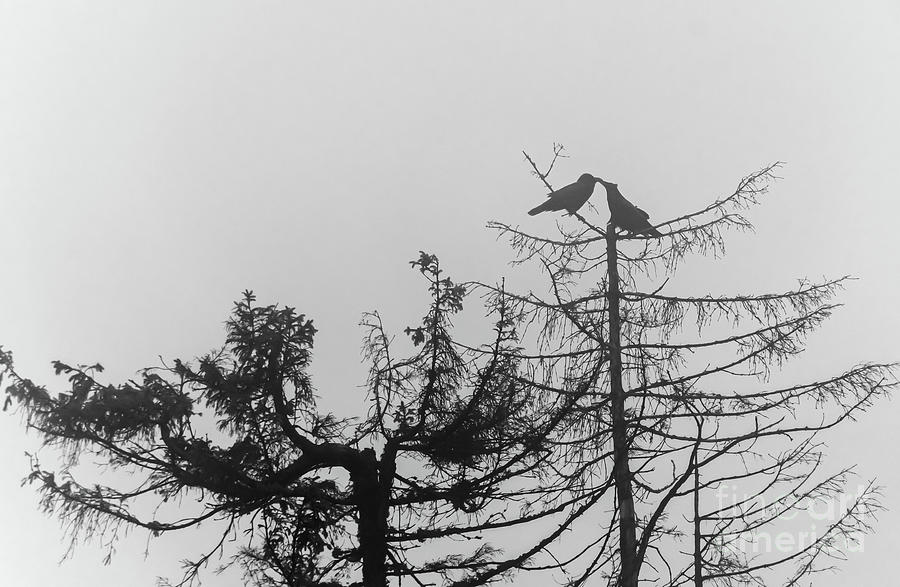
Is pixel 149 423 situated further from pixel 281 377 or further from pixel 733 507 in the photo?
pixel 733 507

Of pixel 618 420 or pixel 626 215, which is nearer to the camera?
pixel 618 420

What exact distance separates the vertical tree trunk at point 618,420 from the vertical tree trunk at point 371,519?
2535 millimetres

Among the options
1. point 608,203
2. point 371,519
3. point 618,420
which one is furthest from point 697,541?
point 608,203

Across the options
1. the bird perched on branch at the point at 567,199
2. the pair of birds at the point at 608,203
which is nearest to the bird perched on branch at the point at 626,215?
the pair of birds at the point at 608,203

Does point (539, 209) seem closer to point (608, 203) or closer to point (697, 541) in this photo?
point (608, 203)

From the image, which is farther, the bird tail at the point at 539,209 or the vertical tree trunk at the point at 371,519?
the bird tail at the point at 539,209

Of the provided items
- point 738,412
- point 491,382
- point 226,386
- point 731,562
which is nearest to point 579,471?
point 491,382

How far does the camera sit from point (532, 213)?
11.2 m

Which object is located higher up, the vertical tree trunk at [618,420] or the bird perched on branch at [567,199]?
the bird perched on branch at [567,199]

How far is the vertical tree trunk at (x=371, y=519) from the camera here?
28.4 ft

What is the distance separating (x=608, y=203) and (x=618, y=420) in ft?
11.0

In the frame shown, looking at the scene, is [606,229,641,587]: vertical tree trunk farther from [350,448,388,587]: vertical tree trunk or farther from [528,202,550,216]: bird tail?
[350,448,388,587]: vertical tree trunk

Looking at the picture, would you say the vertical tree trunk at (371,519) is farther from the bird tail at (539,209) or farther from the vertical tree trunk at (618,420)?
the bird tail at (539,209)

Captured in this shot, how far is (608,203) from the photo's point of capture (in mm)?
11445
